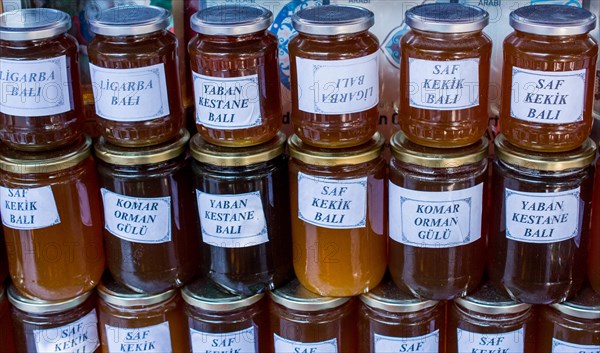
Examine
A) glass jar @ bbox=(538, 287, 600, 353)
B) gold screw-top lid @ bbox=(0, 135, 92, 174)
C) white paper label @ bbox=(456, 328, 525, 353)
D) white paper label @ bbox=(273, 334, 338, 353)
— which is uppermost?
gold screw-top lid @ bbox=(0, 135, 92, 174)

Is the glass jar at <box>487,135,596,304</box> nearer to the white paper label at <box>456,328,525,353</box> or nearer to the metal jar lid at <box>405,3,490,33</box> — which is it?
the white paper label at <box>456,328,525,353</box>

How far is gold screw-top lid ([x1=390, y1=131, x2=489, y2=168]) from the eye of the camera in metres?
1.48

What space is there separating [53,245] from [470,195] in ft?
2.75

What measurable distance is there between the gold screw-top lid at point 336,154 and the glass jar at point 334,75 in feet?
0.04

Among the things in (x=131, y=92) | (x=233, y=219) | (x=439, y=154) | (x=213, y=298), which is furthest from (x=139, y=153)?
(x=439, y=154)

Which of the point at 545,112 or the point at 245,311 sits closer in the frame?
the point at 545,112

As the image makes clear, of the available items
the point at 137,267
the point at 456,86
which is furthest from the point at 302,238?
the point at 456,86

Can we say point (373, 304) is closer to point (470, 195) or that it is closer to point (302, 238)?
point (302, 238)

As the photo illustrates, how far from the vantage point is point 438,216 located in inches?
60.0

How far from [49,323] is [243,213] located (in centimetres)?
50

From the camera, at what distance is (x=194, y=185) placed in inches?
64.6

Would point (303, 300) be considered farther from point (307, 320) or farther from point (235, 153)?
point (235, 153)

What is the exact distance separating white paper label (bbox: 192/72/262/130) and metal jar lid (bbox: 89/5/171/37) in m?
0.12

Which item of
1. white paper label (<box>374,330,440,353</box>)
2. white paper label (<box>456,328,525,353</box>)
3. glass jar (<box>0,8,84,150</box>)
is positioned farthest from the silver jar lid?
white paper label (<box>456,328,525,353</box>)
